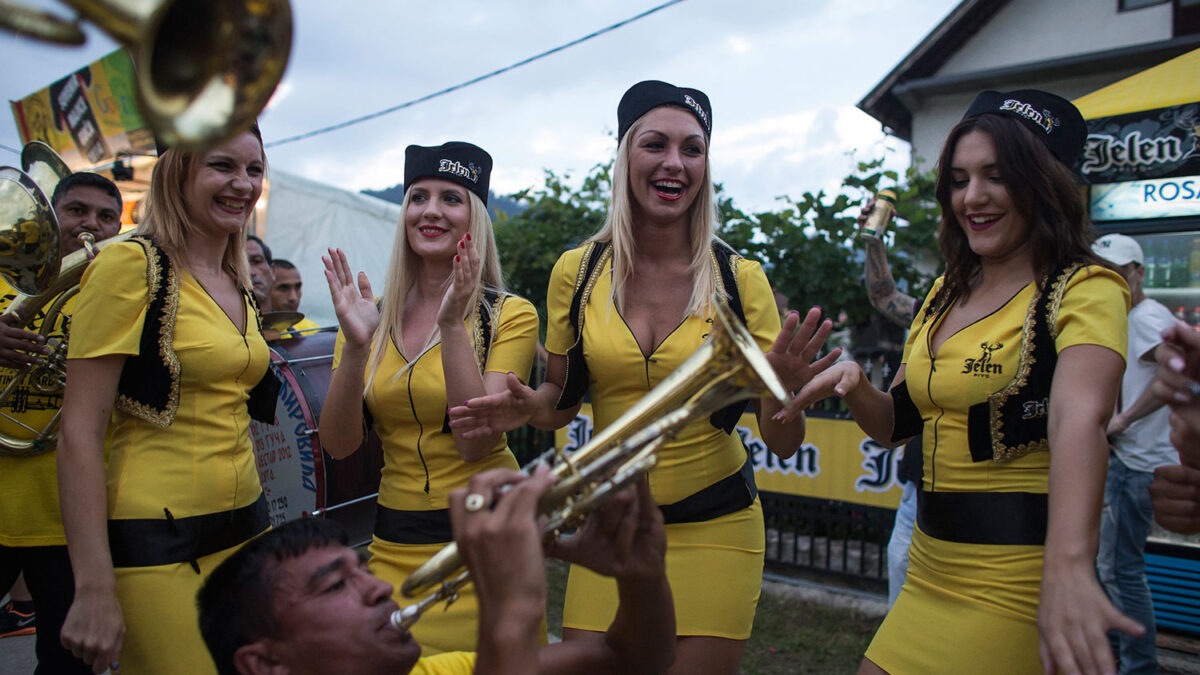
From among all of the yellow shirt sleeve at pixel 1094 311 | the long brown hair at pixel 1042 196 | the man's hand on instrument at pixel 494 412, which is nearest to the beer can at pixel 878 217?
the long brown hair at pixel 1042 196

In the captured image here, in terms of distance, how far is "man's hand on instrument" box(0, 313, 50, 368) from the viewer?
2947 millimetres

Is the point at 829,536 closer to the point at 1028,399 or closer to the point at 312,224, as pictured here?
the point at 1028,399

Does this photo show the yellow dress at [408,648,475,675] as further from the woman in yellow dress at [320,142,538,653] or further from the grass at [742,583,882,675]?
the grass at [742,583,882,675]

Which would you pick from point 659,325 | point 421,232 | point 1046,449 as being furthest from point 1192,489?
point 421,232

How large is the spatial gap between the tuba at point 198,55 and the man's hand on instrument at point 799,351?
1.35 m

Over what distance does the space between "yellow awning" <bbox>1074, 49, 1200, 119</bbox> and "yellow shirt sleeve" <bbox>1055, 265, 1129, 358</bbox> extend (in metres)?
3.64

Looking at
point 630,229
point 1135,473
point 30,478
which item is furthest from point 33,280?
point 1135,473

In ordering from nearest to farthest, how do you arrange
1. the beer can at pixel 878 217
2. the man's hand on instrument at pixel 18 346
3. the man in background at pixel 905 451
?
the man's hand on instrument at pixel 18 346 → the man in background at pixel 905 451 → the beer can at pixel 878 217

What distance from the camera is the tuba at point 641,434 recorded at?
144cm

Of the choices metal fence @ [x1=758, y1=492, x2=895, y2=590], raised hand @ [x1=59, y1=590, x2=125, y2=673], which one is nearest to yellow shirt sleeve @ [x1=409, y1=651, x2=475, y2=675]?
raised hand @ [x1=59, y1=590, x2=125, y2=673]

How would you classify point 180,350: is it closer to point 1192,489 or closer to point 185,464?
point 185,464

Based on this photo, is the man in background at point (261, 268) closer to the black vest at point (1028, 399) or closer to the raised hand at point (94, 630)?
the raised hand at point (94, 630)

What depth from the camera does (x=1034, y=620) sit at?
6.59 ft

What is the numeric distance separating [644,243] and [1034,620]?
5.49ft
